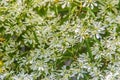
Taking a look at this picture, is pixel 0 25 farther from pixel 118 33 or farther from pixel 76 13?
pixel 118 33

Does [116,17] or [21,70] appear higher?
[116,17]

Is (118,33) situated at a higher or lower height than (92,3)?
lower

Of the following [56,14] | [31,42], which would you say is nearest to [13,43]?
[31,42]

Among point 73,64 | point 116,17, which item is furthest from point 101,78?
point 116,17

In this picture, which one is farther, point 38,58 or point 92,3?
point 38,58

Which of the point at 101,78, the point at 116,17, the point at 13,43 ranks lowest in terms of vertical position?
the point at 101,78

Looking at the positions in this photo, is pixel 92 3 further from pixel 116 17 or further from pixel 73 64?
pixel 73 64
